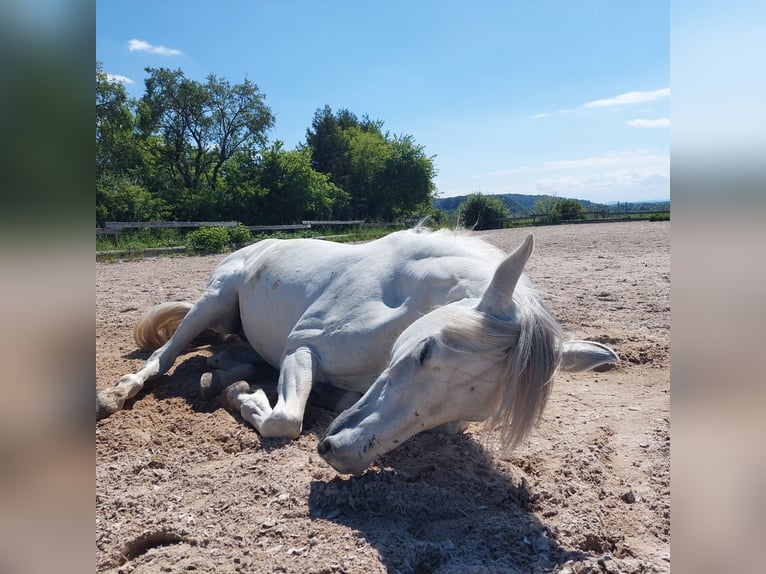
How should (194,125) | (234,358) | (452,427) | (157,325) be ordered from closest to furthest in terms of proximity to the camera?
(452,427), (234,358), (157,325), (194,125)

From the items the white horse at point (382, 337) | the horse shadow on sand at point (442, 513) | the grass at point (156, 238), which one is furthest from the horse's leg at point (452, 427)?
the grass at point (156, 238)

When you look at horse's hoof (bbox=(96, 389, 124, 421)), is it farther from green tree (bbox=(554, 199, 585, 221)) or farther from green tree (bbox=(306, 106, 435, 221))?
green tree (bbox=(554, 199, 585, 221))

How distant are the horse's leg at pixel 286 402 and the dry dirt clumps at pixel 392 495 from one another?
0.07 m

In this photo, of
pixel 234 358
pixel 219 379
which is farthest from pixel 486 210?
pixel 219 379

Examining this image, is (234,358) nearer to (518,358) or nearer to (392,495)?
(392,495)

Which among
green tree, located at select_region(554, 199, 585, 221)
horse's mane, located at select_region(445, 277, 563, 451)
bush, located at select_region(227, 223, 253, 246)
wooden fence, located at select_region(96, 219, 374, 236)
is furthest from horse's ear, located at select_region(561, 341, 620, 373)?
green tree, located at select_region(554, 199, 585, 221)

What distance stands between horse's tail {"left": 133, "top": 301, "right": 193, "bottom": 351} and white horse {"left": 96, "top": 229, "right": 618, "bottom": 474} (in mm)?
11

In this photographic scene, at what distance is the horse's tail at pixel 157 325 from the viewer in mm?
4344

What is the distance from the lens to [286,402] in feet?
8.87

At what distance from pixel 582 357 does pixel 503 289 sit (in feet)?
1.53

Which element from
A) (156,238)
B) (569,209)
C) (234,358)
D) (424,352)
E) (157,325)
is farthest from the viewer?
(569,209)
